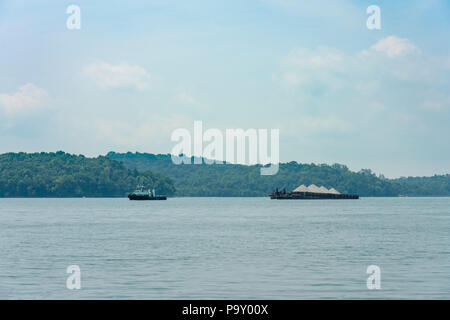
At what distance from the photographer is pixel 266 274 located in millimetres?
35719

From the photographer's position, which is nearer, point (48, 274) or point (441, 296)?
point (441, 296)

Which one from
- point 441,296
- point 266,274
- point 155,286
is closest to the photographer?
point 441,296

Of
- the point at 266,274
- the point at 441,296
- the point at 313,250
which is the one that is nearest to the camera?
the point at 441,296

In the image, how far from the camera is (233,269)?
124 feet

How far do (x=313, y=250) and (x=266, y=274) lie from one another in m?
15.0
